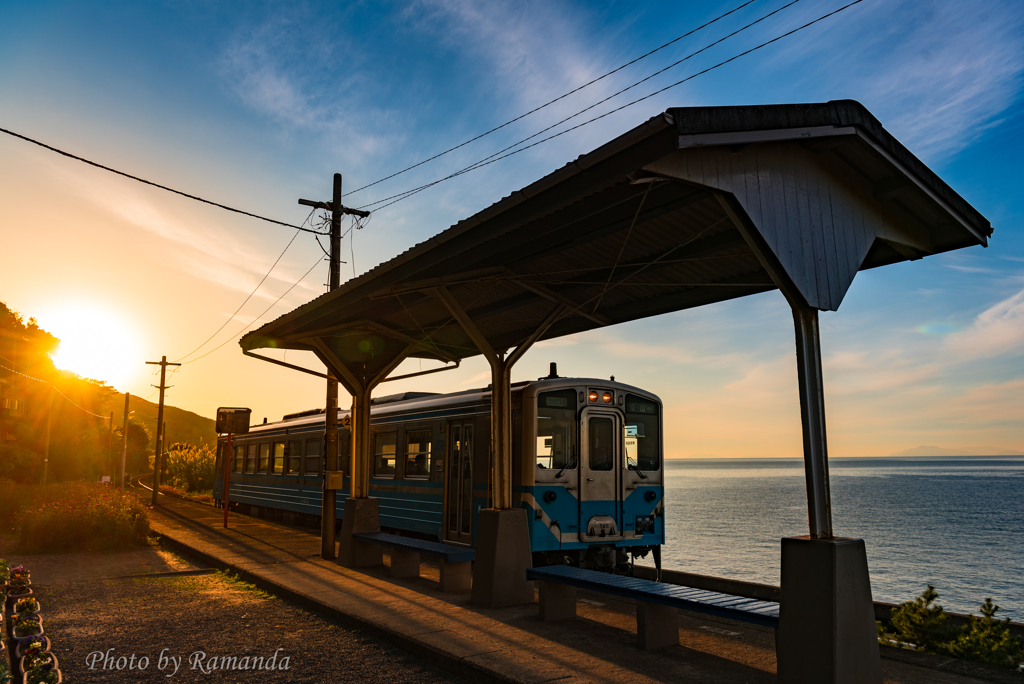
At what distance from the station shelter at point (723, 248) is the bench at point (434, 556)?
86 centimetres

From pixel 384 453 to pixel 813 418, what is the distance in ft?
33.8

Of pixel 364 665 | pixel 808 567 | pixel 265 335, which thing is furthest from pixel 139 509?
pixel 808 567

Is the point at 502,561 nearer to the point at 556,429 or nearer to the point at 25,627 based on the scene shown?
the point at 556,429

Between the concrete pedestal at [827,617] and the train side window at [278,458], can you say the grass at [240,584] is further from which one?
the train side window at [278,458]

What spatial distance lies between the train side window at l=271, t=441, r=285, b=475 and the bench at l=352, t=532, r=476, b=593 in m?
9.53

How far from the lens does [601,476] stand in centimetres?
1031

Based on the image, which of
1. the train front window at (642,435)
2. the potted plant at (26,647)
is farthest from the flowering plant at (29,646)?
the train front window at (642,435)

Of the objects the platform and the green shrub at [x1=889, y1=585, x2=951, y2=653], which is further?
the green shrub at [x1=889, y1=585, x2=951, y2=653]

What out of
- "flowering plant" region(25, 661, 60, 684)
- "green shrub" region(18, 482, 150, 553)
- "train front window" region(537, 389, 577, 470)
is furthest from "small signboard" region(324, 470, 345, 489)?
"flowering plant" region(25, 661, 60, 684)

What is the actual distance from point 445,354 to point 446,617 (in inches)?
209

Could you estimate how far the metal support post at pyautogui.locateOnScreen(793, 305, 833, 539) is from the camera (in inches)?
185

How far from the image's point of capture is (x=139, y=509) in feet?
48.1

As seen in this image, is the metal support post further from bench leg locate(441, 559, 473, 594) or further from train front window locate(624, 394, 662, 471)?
train front window locate(624, 394, 662, 471)

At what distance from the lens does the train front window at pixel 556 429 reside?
10062 mm
